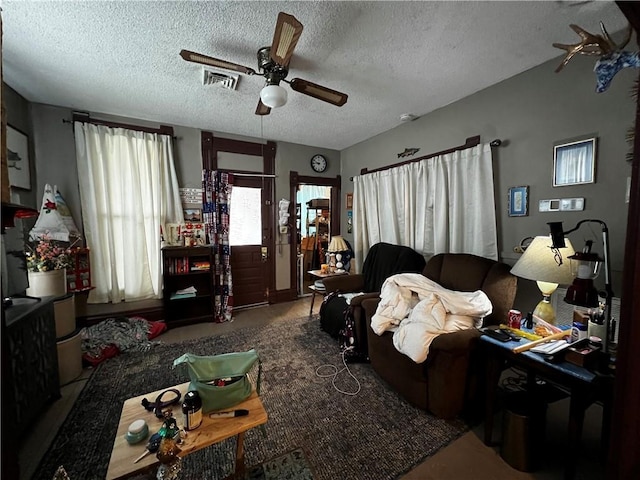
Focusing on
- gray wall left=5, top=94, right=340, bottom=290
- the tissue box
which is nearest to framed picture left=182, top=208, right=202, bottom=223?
gray wall left=5, top=94, right=340, bottom=290

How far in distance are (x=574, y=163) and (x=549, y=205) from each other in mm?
333

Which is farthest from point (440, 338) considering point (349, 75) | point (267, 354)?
point (349, 75)

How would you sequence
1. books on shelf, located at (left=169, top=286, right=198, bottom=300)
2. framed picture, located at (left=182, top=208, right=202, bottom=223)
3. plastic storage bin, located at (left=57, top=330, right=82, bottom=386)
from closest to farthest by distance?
plastic storage bin, located at (left=57, top=330, right=82, bottom=386) → books on shelf, located at (left=169, top=286, right=198, bottom=300) → framed picture, located at (left=182, top=208, right=202, bottom=223)

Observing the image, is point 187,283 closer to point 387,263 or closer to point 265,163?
point 265,163

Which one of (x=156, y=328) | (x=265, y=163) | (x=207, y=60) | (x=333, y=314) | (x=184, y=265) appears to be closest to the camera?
(x=207, y=60)

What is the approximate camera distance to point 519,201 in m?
2.34

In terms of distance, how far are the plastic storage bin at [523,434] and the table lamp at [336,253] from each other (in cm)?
263

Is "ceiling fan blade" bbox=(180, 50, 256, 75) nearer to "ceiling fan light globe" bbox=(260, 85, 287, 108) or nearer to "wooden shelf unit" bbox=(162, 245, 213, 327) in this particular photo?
"ceiling fan light globe" bbox=(260, 85, 287, 108)

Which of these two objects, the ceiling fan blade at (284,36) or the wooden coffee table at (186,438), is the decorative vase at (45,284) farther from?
the ceiling fan blade at (284,36)

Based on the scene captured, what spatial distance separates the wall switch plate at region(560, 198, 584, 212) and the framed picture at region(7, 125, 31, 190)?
4.68m

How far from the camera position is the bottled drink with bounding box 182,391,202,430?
4.15 ft

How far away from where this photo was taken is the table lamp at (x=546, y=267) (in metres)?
1.61

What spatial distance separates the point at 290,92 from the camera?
263 centimetres

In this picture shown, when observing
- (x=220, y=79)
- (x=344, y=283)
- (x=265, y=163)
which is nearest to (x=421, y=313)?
(x=344, y=283)
